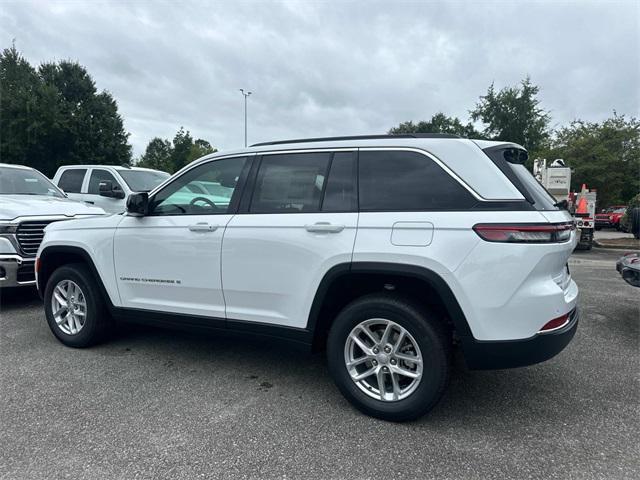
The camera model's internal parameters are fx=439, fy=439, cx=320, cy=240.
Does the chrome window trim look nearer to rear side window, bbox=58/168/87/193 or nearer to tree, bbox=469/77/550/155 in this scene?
rear side window, bbox=58/168/87/193

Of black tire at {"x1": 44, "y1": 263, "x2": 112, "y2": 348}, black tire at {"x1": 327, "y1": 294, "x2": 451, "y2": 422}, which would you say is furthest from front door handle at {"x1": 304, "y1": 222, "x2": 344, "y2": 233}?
black tire at {"x1": 44, "y1": 263, "x2": 112, "y2": 348}

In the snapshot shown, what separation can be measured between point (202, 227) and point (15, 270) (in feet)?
10.6

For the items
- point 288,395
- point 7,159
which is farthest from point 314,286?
point 7,159

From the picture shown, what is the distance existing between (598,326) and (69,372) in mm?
5403

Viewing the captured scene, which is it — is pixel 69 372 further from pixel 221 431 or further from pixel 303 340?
pixel 303 340

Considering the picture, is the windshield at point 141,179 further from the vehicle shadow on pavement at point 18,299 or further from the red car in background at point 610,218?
the red car in background at point 610,218

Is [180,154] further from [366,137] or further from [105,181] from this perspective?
[366,137]

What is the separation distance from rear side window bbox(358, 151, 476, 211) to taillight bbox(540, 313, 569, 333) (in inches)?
33.0

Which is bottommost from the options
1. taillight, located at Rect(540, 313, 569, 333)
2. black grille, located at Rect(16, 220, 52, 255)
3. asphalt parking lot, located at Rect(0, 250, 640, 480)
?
asphalt parking lot, located at Rect(0, 250, 640, 480)

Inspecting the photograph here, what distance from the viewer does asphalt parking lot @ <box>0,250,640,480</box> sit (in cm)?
242

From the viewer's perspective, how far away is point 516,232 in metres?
2.54

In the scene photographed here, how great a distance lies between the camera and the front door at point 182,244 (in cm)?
343

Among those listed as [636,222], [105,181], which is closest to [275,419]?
[636,222]

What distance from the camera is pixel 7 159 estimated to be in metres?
27.0
